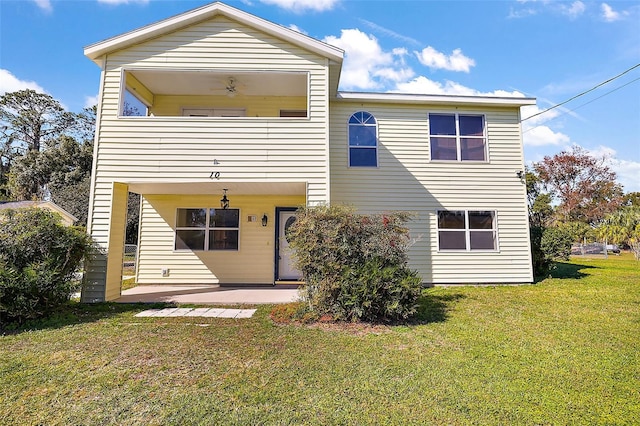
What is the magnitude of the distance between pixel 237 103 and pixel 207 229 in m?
3.92

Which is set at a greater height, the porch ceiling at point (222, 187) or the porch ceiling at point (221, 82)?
the porch ceiling at point (221, 82)

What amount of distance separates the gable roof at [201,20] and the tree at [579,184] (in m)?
25.6

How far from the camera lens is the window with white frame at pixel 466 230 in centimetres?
917

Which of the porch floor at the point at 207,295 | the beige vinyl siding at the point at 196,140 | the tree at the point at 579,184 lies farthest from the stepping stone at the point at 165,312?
the tree at the point at 579,184

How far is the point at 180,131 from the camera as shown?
23.6 feet

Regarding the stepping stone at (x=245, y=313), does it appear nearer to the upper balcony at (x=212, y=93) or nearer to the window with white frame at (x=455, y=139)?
the upper balcony at (x=212, y=93)

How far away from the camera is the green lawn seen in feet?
8.59

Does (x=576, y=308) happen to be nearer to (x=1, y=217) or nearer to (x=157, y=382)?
(x=157, y=382)

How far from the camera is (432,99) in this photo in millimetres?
9266

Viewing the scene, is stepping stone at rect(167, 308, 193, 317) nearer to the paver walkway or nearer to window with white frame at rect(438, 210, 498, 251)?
the paver walkway

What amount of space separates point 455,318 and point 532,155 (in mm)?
26302

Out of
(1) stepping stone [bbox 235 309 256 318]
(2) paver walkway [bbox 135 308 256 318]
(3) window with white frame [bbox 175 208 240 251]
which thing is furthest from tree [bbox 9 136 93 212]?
(1) stepping stone [bbox 235 309 256 318]

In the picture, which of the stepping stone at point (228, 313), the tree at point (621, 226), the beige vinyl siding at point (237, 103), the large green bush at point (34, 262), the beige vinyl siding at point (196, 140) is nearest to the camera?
the large green bush at point (34, 262)

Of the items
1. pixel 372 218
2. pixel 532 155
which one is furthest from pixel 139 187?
pixel 532 155
